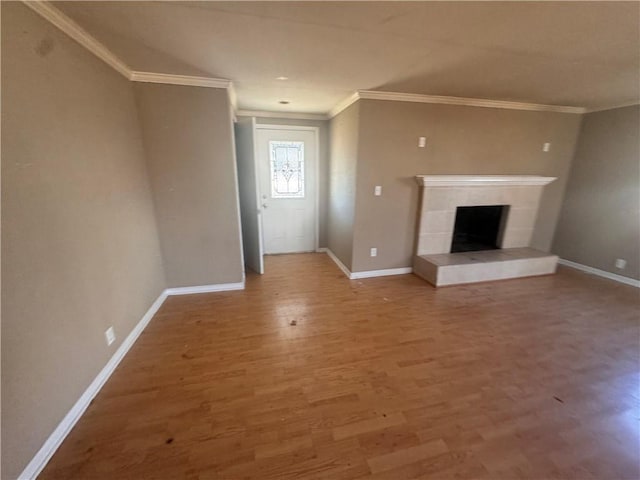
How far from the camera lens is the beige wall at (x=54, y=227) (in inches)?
46.3

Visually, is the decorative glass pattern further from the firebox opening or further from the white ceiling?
the firebox opening

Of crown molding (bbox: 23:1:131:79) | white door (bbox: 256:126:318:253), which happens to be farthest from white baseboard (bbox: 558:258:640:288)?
crown molding (bbox: 23:1:131:79)

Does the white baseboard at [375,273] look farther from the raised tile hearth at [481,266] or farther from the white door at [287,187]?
the white door at [287,187]

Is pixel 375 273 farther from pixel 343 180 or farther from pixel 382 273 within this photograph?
pixel 343 180

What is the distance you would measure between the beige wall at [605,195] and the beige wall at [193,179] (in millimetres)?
4876

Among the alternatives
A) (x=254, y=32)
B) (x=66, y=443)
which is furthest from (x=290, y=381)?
(x=254, y=32)

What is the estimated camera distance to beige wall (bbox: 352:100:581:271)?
10.3 ft

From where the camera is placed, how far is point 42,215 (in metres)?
1.35

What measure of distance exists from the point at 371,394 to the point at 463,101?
3.47 meters

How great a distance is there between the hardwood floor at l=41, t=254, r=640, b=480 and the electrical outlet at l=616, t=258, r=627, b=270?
848mm

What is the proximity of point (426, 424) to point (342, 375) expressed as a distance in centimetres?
59

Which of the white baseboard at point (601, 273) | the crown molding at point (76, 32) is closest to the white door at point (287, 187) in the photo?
the crown molding at point (76, 32)

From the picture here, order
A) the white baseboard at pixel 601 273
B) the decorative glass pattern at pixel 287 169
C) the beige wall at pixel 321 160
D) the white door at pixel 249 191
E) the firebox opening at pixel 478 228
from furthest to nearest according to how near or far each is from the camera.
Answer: the decorative glass pattern at pixel 287 169 → the beige wall at pixel 321 160 → the firebox opening at pixel 478 228 → the white baseboard at pixel 601 273 → the white door at pixel 249 191

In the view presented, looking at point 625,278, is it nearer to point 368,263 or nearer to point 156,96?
point 368,263
